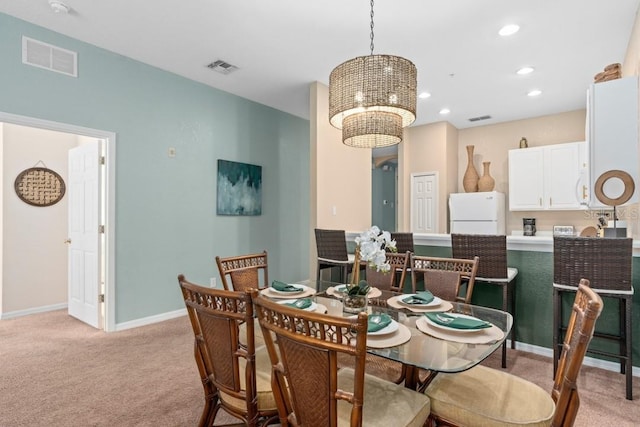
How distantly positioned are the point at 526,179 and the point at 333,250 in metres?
3.64

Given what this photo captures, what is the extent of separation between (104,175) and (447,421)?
3.70 meters

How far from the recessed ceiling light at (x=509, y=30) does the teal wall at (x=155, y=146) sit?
127 inches

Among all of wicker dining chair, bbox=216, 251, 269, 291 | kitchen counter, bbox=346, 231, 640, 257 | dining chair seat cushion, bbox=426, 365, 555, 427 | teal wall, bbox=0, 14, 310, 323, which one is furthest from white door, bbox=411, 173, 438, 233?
dining chair seat cushion, bbox=426, 365, 555, 427

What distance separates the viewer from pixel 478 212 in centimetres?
551

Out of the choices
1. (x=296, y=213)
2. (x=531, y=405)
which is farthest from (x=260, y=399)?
(x=296, y=213)

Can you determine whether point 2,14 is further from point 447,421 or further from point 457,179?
point 457,179

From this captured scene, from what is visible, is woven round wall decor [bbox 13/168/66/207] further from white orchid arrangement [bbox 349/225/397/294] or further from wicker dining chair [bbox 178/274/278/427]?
white orchid arrangement [bbox 349/225/397/294]

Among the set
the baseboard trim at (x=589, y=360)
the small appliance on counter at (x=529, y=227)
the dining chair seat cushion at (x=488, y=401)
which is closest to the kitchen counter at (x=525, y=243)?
the baseboard trim at (x=589, y=360)

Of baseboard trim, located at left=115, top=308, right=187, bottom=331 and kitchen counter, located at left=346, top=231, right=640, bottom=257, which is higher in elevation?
kitchen counter, located at left=346, top=231, right=640, bottom=257

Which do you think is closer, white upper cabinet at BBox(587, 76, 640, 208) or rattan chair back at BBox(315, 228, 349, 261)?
white upper cabinet at BBox(587, 76, 640, 208)

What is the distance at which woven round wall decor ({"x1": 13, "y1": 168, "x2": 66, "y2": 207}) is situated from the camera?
413 cm

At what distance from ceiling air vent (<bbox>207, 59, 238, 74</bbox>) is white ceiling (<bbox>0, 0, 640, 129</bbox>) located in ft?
0.27

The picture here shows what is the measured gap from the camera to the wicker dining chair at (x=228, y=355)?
136cm

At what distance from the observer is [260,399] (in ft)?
4.73
